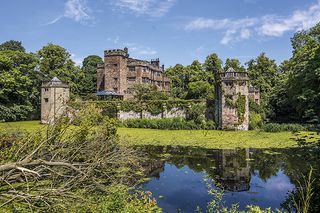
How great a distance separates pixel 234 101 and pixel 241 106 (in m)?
0.84

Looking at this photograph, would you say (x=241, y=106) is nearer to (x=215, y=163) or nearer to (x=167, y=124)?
(x=167, y=124)

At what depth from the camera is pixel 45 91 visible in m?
33.5

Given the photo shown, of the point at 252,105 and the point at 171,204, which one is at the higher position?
the point at 252,105

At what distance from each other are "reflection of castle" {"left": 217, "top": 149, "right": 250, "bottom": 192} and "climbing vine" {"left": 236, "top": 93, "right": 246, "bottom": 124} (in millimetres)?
9537

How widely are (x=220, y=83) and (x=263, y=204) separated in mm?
20066

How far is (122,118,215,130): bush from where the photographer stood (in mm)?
29156

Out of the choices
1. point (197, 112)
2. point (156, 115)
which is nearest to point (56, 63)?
point (156, 115)

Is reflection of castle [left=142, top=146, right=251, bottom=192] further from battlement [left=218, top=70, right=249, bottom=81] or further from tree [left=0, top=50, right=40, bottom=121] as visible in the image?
tree [left=0, top=50, right=40, bottom=121]

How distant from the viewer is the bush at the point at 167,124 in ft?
95.7

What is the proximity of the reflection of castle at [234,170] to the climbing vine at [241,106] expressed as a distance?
375 inches

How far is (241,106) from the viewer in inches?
1098

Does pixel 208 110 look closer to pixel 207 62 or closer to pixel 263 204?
pixel 263 204

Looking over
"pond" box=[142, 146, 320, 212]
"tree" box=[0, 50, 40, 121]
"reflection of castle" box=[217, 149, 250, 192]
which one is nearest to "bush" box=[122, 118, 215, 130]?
"pond" box=[142, 146, 320, 212]

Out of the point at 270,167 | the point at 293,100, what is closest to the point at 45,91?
the point at 270,167
